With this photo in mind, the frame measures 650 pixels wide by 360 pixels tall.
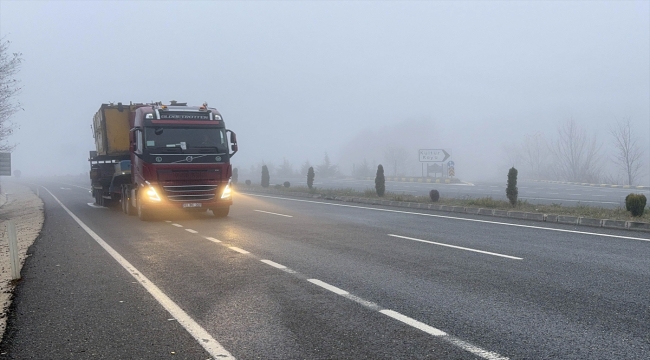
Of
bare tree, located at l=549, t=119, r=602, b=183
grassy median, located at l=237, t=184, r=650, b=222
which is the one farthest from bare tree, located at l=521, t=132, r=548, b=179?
grassy median, located at l=237, t=184, r=650, b=222

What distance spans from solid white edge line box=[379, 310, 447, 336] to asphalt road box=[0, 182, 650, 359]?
3 cm

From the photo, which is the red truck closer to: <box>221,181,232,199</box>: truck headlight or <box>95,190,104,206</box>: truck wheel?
<box>221,181,232,199</box>: truck headlight

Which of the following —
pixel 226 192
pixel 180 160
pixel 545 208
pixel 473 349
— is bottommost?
pixel 473 349

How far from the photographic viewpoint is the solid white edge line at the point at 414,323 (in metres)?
4.63

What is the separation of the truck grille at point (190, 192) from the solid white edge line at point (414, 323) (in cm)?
1058

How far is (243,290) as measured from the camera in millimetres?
6418

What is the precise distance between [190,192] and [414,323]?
11092mm

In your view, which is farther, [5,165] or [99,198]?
[5,165]

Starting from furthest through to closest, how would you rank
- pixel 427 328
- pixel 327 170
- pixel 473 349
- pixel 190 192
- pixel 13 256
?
1. pixel 327 170
2. pixel 190 192
3. pixel 13 256
4. pixel 427 328
5. pixel 473 349

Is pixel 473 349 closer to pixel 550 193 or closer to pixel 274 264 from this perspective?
pixel 274 264

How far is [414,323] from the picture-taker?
4906mm

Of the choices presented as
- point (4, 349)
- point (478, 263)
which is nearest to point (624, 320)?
point (478, 263)

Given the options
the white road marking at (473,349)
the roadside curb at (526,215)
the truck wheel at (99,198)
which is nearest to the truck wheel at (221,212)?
the roadside curb at (526,215)

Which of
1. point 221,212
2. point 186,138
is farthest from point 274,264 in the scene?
point 221,212
